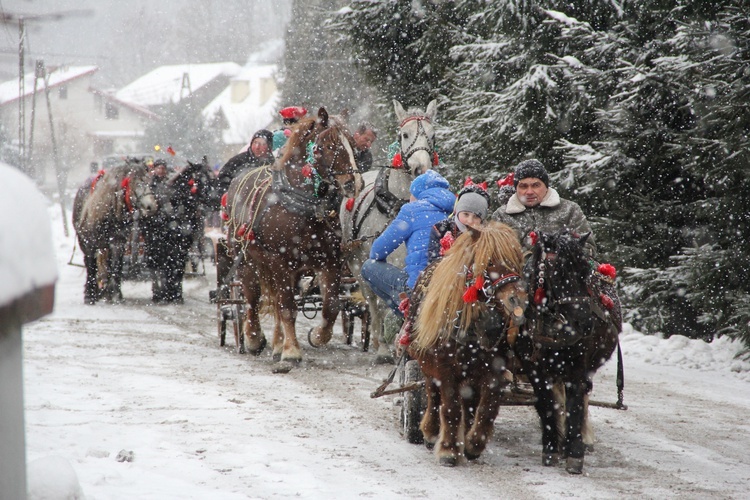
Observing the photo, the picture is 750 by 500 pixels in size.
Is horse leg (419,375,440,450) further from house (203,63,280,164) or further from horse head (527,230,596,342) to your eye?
house (203,63,280,164)

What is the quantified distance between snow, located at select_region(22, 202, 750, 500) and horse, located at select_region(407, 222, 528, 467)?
0.88 ft

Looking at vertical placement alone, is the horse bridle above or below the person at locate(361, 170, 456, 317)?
above

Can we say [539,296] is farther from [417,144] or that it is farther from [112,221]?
[112,221]

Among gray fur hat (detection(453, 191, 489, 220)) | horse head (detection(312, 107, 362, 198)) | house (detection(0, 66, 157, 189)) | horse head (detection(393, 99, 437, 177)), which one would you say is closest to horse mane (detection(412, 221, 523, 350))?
gray fur hat (detection(453, 191, 489, 220))

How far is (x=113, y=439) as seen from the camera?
534 centimetres

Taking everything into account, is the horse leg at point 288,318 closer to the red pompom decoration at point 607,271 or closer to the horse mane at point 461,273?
the horse mane at point 461,273

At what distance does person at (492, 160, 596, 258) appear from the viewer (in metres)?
5.48

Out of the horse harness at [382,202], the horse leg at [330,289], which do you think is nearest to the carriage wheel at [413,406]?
the horse harness at [382,202]

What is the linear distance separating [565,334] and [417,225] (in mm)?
1883

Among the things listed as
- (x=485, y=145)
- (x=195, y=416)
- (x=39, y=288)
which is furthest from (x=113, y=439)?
(x=485, y=145)

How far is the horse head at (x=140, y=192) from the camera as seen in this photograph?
1341 centimetres

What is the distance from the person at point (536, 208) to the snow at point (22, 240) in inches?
169

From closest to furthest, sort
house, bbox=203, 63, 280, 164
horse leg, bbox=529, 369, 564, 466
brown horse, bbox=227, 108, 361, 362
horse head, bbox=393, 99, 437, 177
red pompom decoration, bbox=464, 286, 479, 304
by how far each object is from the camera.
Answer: red pompom decoration, bbox=464, 286, 479, 304 < horse leg, bbox=529, 369, 564, 466 < brown horse, bbox=227, 108, 361, 362 < horse head, bbox=393, 99, 437, 177 < house, bbox=203, 63, 280, 164

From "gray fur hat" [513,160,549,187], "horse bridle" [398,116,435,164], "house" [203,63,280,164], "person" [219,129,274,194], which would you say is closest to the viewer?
"gray fur hat" [513,160,549,187]
